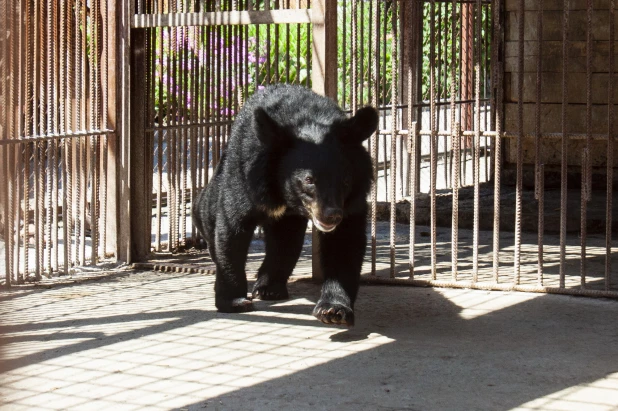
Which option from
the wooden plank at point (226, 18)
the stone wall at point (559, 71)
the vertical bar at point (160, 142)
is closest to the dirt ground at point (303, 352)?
the vertical bar at point (160, 142)

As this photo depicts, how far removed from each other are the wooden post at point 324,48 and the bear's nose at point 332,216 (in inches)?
46.9

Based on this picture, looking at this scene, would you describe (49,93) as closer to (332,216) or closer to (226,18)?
(226,18)

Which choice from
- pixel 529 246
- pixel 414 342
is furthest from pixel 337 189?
pixel 529 246

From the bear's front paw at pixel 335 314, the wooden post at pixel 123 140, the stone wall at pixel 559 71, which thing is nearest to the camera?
the bear's front paw at pixel 335 314

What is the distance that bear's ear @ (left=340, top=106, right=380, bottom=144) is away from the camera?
5.21 m

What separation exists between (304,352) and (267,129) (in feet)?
4.37

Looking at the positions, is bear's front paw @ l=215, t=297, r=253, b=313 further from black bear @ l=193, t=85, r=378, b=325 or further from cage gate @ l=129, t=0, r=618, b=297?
cage gate @ l=129, t=0, r=618, b=297

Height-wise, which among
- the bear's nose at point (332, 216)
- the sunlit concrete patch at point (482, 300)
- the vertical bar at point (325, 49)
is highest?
the vertical bar at point (325, 49)

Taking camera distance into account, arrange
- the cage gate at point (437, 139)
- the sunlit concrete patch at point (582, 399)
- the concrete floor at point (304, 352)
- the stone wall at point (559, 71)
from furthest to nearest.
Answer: the stone wall at point (559, 71) < the cage gate at point (437, 139) < the concrete floor at point (304, 352) < the sunlit concrete patch at point (582, 399)

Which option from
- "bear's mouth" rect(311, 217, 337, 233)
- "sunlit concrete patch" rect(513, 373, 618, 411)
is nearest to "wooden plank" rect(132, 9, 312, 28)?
"bear's mouth" rect(311, 217, 337, 233)

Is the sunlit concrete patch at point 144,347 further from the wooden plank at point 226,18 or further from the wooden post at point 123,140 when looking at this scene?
the wooden plank at point 226,18

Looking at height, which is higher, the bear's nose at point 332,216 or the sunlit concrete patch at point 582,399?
the bear's nose at point 332,216

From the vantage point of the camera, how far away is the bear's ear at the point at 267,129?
514cm

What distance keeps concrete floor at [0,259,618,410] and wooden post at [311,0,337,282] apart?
1052 millimetres
